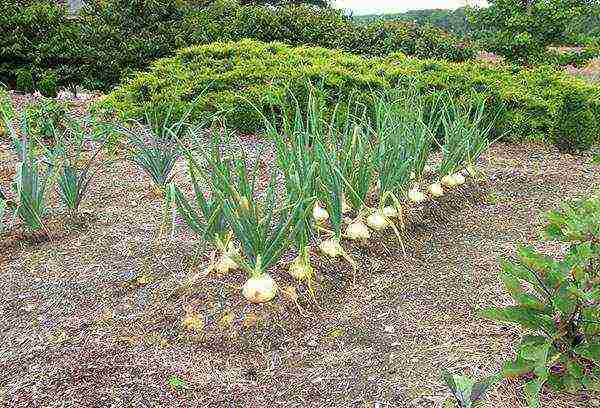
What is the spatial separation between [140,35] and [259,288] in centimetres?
693

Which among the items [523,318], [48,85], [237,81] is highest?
[237,81]

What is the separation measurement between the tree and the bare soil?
20.2 ft

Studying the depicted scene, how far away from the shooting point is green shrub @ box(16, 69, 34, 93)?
25.9ft

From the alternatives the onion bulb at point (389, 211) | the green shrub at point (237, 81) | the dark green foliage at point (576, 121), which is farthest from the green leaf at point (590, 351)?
the dark green foliage at point (576, 121)

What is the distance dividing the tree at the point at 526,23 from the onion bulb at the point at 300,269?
7.29m

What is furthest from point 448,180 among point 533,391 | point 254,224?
point 533,391

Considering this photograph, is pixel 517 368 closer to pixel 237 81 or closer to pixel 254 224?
pixel 254 224

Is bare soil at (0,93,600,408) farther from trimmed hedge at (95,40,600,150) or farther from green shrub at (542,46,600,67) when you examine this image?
green shrub at (542,46,600,67)

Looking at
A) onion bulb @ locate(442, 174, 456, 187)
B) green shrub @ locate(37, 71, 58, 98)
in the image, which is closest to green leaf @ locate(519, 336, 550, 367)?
onion bulb @ locate(442, 174, 456, 187)

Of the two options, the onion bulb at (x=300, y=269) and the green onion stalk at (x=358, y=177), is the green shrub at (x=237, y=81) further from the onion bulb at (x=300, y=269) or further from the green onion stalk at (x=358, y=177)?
the onion bulb at (x=300, y=269)

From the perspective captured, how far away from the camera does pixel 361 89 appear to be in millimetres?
5559

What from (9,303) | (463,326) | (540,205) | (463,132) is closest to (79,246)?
(9,303)

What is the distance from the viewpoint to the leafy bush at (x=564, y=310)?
213cm

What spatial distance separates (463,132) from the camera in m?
3.91
